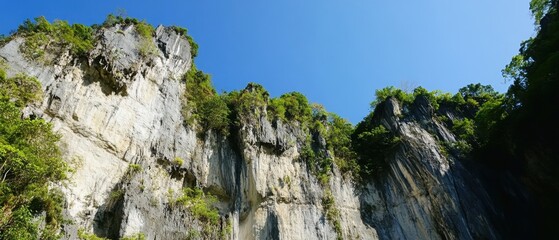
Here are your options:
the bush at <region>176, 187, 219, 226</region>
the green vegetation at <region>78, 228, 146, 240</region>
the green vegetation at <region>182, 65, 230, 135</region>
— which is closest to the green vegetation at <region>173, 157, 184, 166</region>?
the bush at <region>176, 187, 219, 226</region>

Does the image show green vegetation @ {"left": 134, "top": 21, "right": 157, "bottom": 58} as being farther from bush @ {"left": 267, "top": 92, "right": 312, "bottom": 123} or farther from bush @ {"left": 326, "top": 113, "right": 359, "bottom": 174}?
bush @ {"left": 326, "top": 113, "right": 359, "bottom": 174}

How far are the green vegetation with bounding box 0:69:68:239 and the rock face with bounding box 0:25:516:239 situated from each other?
1.20 m

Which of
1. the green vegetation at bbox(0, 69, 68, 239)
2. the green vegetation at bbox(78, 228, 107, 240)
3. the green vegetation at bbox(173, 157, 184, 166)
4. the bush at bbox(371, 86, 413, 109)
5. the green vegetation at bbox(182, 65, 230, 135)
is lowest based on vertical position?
the green vegetation at bbox(78, 228, 107, 240)

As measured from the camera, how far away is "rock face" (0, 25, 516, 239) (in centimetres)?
1653

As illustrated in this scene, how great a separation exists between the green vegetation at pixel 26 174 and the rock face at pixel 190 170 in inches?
47.1

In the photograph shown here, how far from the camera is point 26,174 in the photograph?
12805mm

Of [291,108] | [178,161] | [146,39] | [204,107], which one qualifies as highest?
[146,39]

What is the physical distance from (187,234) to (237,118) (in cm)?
812

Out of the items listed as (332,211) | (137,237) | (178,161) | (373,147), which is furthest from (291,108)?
(137,237)

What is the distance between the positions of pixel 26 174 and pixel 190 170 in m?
8.00

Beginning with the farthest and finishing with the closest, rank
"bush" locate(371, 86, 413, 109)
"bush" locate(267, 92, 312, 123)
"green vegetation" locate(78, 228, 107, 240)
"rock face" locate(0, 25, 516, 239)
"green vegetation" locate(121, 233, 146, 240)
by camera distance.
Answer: "bush" locate(371, 86, 413, 109) < "bush" locate(267, 92, 312, 123) < "rock face" locate(0, 25, 516, 239) < "green vegetation" locate(121, 233, 146, 240) < "green vegetation" locate(78, 228, 107, 240)

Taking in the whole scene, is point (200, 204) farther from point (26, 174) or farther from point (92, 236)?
point (26, 174)

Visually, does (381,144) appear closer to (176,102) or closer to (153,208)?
(176,102)

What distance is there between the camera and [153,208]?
1659 centimetres
